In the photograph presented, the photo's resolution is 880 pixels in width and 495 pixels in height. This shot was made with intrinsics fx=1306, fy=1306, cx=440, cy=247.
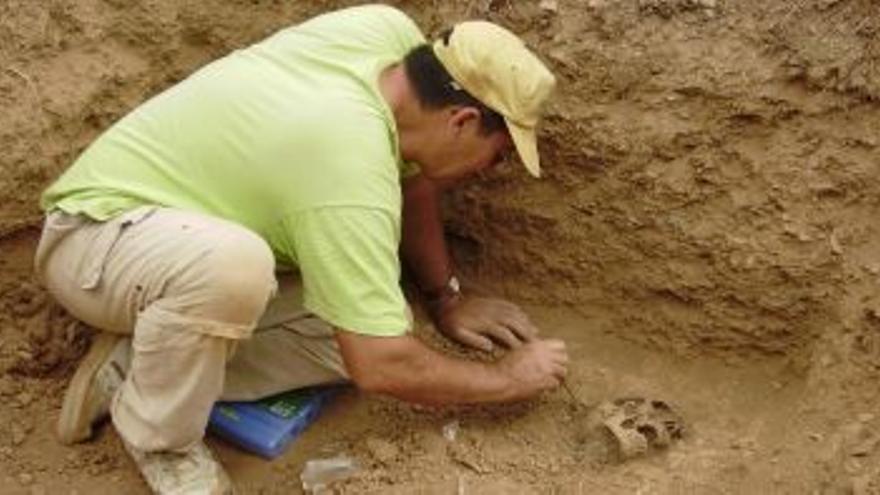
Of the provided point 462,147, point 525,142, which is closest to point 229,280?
point 462,147

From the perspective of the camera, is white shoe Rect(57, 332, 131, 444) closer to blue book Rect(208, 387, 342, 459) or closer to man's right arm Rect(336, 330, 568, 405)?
blue book Rect(208, 387, 342, 459)

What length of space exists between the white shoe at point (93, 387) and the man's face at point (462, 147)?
0.79 meters

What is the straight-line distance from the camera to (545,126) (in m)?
3.12

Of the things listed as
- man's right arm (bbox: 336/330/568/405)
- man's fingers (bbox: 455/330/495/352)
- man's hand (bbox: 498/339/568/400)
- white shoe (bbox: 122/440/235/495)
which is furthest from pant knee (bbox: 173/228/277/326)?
man's fingers (bbox: 455/330/495/352)

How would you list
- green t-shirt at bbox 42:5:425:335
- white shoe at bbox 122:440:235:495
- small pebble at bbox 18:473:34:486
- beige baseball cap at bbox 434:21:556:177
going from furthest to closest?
1. small pebble at bbox 18:473:34:486
2. white shoe at bbox 122:440:235:495
3. beige baseball cap at bbox 434:21:556:177
4. green t-shirt at bbox 42:5:425:335

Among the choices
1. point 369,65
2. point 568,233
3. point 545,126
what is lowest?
point 568,233

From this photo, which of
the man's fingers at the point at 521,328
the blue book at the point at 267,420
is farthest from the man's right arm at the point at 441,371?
the blue book at the point at 267,420

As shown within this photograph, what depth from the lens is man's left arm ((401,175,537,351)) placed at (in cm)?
308

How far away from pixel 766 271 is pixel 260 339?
116 centimetres

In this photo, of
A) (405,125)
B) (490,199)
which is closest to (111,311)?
(405,125)

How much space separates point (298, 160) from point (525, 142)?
1.54 feet

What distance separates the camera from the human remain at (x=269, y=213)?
2480mm

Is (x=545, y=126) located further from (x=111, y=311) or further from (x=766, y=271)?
(x=111, y=311)

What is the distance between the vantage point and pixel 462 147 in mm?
2641
